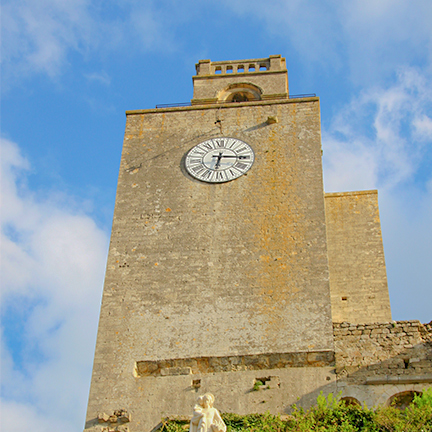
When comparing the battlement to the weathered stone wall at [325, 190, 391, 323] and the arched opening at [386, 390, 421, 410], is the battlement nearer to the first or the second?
the weathered stone wall at [325, 190, 391, 323]

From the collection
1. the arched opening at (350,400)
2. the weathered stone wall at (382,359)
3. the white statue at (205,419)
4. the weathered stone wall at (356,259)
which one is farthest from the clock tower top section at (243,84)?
the white statue at (205,419)

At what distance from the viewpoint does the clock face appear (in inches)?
735

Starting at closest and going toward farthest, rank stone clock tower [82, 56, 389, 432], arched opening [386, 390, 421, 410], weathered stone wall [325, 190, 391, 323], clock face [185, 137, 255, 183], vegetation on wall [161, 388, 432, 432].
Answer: vegetation on wall [161, 388, 432, 432]
arched opening [386, 390, 421, 410]
stone clock tower [82, 56, 389, 432]
weathered stone wall [325, 190, 391, 323]
clock face [185, 137, 255, 183]

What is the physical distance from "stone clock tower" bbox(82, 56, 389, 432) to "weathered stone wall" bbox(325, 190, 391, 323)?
24.2 inches

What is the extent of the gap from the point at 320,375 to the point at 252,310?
2.08 meters

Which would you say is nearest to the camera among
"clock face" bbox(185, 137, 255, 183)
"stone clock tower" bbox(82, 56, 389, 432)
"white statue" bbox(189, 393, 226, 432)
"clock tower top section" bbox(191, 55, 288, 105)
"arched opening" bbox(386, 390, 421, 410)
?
"white statue" bbox(189, 393, 226, 432)

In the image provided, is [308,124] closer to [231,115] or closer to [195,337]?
[231,115]

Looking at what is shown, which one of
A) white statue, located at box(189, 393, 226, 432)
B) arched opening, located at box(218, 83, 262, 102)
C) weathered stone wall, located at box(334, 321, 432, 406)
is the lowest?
white statue, located at box(189, 393, 226, 432)

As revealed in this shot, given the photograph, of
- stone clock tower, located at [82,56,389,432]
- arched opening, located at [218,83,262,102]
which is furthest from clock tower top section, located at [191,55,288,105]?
stone clock tower, located at [82,56,389,432]

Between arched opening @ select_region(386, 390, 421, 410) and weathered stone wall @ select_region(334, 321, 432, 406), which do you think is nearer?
arched opening @ select_region(386, 390, 421, 410)

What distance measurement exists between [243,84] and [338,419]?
11.6 m

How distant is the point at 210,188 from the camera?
18438 mm

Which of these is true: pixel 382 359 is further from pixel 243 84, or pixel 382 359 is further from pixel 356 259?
pixel 243 84

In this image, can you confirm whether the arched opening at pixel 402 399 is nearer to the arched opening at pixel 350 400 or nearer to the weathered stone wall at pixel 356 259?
the arched opening at pixel 350 400
